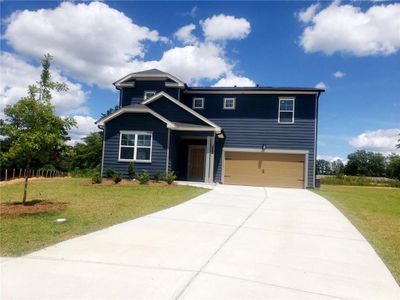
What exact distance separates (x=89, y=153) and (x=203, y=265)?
3957 cm

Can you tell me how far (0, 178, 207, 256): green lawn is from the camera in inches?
244

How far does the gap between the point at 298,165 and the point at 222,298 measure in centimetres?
1863

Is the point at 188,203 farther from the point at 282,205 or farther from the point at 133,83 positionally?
the point at 133,83

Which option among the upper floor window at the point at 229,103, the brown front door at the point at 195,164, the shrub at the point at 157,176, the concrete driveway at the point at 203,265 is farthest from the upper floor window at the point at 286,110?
the concrete driveway at the point at 203,265

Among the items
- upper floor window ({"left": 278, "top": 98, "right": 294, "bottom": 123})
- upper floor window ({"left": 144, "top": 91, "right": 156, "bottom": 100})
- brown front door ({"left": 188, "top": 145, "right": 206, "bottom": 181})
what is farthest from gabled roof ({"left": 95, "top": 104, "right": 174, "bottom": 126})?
upper floor window ({"left": 278, "top": 98, "right": 294, "bottom": 123})

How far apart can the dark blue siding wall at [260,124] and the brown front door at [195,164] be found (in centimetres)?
101

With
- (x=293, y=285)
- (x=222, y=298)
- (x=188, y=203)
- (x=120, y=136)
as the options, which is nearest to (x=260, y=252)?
(x=293, y=285)

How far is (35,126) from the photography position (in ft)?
32.0

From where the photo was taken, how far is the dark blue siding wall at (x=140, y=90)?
916 inches

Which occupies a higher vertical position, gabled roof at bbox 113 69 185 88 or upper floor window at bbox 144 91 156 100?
gabled roof at bbox 113 69 185 88

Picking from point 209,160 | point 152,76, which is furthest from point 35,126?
point 152,76

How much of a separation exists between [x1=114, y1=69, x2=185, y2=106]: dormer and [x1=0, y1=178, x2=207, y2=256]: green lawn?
31.8ft

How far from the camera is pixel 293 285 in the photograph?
4594 millimetres

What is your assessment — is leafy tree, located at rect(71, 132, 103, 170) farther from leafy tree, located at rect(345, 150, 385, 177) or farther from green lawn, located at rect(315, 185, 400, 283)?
leafy tree, located at rect(345, 150, 385, 177)
